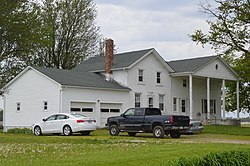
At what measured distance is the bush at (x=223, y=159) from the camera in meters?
11.0

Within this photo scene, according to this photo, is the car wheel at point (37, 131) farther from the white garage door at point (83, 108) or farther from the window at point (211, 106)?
the window at point (211, 106)

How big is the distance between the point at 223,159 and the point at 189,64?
119ft

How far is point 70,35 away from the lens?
63.0 metres

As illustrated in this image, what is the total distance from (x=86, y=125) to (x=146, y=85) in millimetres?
15043

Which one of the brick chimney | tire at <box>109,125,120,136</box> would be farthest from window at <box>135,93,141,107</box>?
tire at <box>109,125,120,136</box>

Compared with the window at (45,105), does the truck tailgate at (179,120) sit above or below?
below

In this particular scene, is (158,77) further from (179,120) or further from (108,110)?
(179,120)

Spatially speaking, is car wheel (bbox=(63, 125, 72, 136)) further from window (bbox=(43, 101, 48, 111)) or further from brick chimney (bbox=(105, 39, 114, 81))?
brick chimney (bbox=(105, 39, 114, 81))

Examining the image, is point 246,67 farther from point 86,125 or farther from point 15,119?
point 15,119

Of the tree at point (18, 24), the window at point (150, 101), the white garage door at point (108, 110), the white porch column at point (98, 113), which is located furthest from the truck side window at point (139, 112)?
the window at point (150, 101)

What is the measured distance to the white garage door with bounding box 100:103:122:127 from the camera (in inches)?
1629

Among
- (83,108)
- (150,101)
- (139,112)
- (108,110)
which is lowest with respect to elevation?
(139,112)

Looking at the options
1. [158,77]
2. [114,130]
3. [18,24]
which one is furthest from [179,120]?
[158,77]

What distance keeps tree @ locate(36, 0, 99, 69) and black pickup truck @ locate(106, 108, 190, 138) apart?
107 feet
